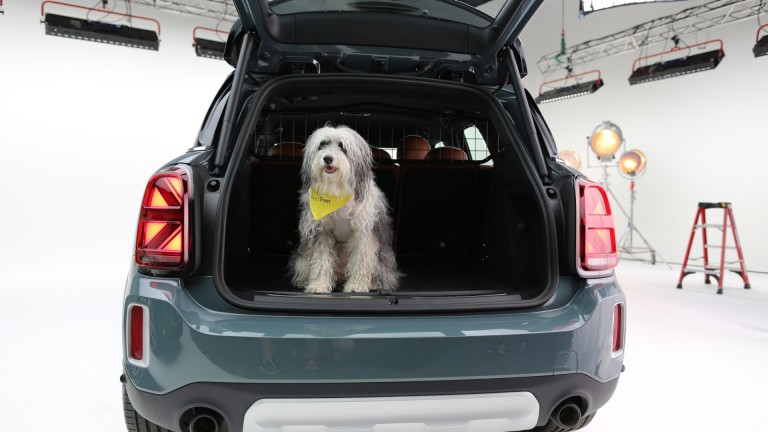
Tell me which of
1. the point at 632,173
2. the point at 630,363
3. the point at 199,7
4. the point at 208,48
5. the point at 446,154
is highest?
the point at 199,7

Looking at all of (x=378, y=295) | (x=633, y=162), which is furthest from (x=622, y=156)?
(x=378, y=295)

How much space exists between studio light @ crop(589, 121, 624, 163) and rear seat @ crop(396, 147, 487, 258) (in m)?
7.79

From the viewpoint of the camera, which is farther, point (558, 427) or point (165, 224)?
point (558, 427)

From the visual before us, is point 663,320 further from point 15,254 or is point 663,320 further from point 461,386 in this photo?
point 15,254

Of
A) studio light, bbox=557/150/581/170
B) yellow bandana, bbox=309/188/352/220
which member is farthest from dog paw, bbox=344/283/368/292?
studio light, bbox=557/150/581/170

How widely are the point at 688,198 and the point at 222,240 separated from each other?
10.3 metres

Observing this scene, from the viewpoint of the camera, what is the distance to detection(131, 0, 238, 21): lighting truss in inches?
303

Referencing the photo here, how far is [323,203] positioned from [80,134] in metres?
7.75

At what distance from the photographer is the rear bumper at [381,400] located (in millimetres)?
1204

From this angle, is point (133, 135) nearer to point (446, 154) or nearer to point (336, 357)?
point (446, 154)

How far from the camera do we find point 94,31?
253 inches

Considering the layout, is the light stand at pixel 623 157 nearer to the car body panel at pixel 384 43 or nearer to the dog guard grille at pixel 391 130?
the dog guard grille at pixel 391 130

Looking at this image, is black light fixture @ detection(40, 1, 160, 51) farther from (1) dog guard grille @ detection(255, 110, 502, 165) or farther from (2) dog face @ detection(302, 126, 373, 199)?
(2) dog face @ detection(302, 126, 373, 199)

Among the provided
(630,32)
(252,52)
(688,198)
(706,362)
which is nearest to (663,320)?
(706,362)
